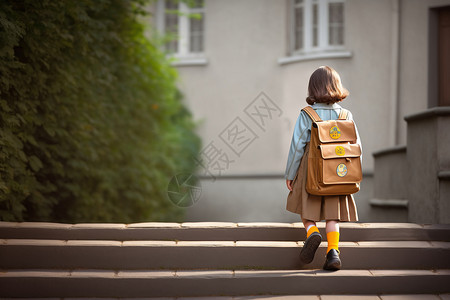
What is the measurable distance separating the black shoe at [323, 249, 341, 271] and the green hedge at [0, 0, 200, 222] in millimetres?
2951

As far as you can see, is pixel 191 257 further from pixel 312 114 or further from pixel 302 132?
pixel 312 114

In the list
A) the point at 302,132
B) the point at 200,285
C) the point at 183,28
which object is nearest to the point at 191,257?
the point at 200,285

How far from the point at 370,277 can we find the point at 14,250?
3005mm

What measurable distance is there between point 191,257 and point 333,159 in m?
1.47

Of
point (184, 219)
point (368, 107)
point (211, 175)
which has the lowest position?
point (184, 219)

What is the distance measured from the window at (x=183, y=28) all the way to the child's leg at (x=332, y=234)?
9899 mm

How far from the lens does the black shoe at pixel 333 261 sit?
17.3 ft

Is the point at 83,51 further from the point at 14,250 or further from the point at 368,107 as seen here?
the point at 368,107

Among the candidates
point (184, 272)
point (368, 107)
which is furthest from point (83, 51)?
point (368, 107)

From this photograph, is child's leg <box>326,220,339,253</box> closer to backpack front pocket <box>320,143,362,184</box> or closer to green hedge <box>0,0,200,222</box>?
backpack front pocket <box>320,143,362,184</box>

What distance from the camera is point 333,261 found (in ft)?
17.2

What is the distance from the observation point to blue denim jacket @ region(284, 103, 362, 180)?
546 centimetres

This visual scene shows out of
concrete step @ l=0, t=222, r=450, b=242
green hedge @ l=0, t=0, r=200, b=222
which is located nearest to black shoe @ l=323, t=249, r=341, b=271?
concrete step @ l=0, t=222, r=450, b=242

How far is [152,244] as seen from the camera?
5.64 meters
